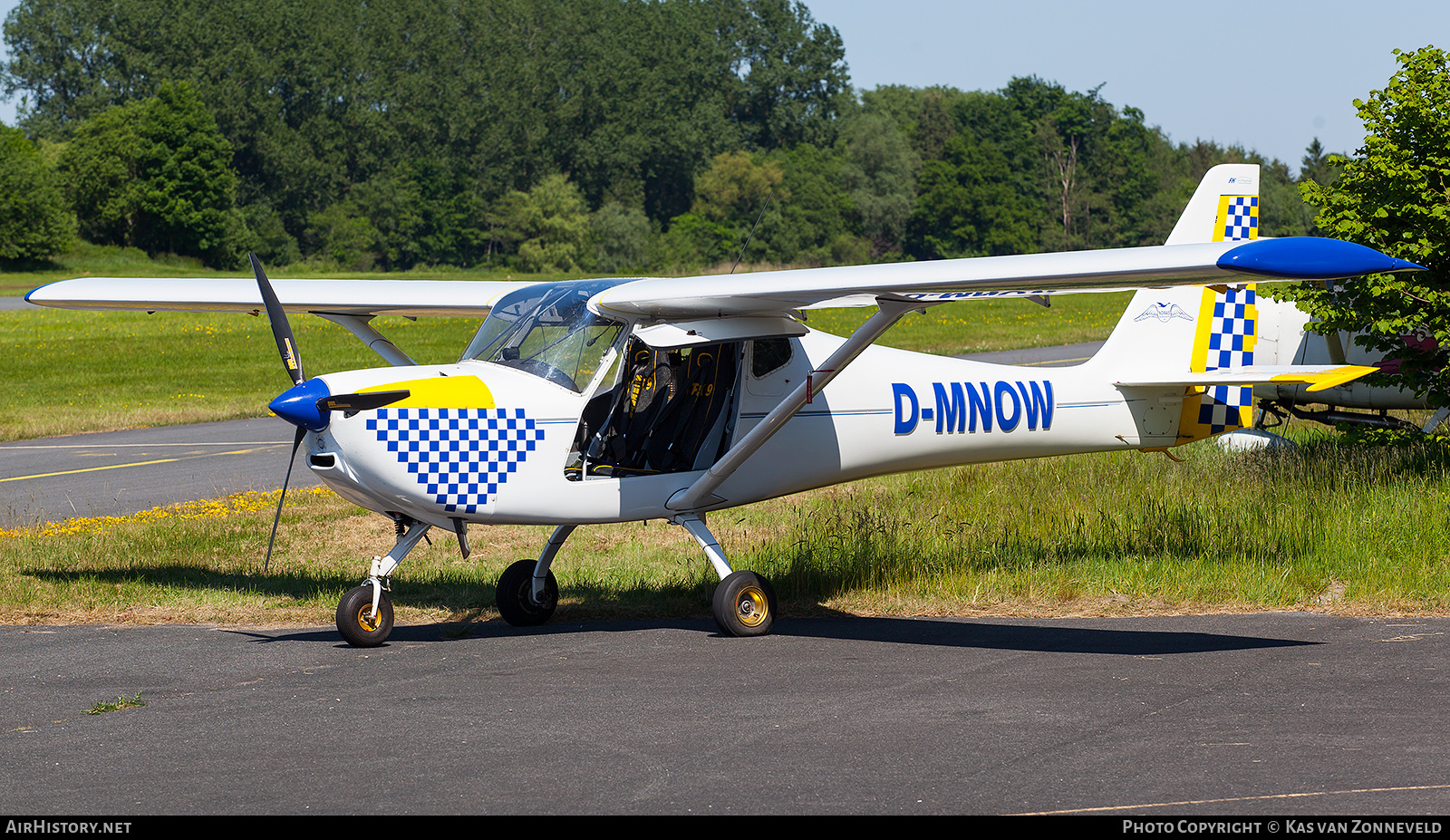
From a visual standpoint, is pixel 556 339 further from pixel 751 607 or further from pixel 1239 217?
pixel 1239 217

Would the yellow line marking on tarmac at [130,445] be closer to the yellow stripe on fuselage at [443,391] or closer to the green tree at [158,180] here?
the yellow stripe on fuselage at [443,391]

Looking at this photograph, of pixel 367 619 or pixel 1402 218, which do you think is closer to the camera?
pixel 367 619

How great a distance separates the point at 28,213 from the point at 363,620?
71.6m

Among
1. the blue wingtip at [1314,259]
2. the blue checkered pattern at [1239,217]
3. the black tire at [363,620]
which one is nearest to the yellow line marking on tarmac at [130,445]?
the black tire at [363,620]

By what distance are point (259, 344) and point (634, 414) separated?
32.1 m

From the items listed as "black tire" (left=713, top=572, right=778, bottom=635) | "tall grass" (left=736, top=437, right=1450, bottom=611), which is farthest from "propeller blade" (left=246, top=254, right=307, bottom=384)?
"tall grass" (left=736, top=437, right=1450, bottom=611)

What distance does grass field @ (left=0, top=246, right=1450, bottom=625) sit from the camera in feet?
32.1

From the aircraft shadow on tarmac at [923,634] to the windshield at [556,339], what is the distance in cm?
185

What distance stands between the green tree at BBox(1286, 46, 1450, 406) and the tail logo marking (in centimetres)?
161

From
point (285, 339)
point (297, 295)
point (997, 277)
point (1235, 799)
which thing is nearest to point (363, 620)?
point (285, 339)

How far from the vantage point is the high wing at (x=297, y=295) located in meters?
10.9

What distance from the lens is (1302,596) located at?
9.39m

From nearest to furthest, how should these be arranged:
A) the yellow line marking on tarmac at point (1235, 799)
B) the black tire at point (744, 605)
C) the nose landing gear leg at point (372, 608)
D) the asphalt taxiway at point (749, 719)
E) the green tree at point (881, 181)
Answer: the yellow line marking on tarmac at point (1235, 799)
the asphalt taxiway at point (749, 719)
the nose landing gear leg at point (372, 608)
the black tire at point (744, 605)
the green tree at point (881, 181)

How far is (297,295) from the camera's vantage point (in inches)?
433
